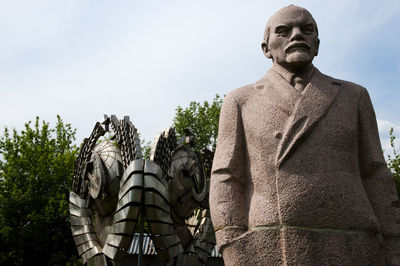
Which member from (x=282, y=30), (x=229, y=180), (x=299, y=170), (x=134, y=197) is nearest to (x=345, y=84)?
(x=282, y=30)

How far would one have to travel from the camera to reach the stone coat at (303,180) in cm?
401

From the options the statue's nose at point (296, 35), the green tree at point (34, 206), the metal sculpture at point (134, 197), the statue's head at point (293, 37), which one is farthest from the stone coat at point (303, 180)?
the green tree at point (34, 206)

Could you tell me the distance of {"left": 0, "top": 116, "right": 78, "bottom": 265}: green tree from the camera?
22.9 meters

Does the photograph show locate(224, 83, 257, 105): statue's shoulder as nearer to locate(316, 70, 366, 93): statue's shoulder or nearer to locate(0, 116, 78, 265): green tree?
locate(316, 70, 366, 93): statue's shoulder

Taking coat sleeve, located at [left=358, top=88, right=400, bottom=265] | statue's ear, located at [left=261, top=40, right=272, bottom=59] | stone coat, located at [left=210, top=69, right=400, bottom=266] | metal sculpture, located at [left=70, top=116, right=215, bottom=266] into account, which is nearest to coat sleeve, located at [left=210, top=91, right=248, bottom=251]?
stone coat, located at [left=210, top=69, right=400, bottom=266]

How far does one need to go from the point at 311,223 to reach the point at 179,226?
996 cm

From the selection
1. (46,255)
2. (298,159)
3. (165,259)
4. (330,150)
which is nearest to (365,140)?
(330,150)

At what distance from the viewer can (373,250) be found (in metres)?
4.06

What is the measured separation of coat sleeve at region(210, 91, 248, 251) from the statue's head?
676 mm

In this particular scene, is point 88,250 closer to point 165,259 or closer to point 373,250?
point 165,259

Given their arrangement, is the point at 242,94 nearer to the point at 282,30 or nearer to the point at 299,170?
the point at 282,30

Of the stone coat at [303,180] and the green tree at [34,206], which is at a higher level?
the green tree at [34,206]

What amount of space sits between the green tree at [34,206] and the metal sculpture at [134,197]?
10.6 metres

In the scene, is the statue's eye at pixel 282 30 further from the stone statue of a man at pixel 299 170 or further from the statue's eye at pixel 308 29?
the statue's eye at pixel 308 29
